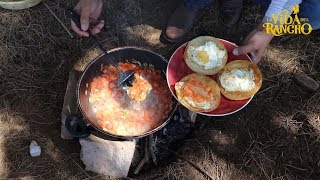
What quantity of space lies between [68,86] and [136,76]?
2.03ft

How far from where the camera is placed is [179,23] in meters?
3.26

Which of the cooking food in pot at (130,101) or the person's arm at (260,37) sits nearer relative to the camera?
the person's arm at (260,37)

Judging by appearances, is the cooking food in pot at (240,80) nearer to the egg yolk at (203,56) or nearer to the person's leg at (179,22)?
the egg yolk at (203,56)

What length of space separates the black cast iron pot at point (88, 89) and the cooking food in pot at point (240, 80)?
0.46 metres

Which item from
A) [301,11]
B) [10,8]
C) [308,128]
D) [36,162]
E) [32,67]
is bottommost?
[36,162]

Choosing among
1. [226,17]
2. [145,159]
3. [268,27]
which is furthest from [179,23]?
[145,159]

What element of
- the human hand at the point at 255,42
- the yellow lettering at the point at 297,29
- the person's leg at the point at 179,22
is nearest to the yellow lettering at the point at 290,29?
the yellow lettering at the point at 297,29

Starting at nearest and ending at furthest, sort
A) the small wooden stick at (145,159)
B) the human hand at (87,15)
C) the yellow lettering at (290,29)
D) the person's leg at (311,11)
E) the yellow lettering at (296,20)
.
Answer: the human hand at (87,15) < the person's leg at (311,11) < the small wooden stick at (145,159) < the yellow lettering at (296,20) < the yellow lettering at (290,29)

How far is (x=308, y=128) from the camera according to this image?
9.75 feet

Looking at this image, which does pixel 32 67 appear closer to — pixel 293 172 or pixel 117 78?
pixel 117 78

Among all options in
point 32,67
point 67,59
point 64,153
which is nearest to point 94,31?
point 67,59

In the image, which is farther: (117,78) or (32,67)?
(32,67)

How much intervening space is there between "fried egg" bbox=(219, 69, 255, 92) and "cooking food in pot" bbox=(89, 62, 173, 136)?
1.69ft

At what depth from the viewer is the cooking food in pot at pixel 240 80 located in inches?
96.8
